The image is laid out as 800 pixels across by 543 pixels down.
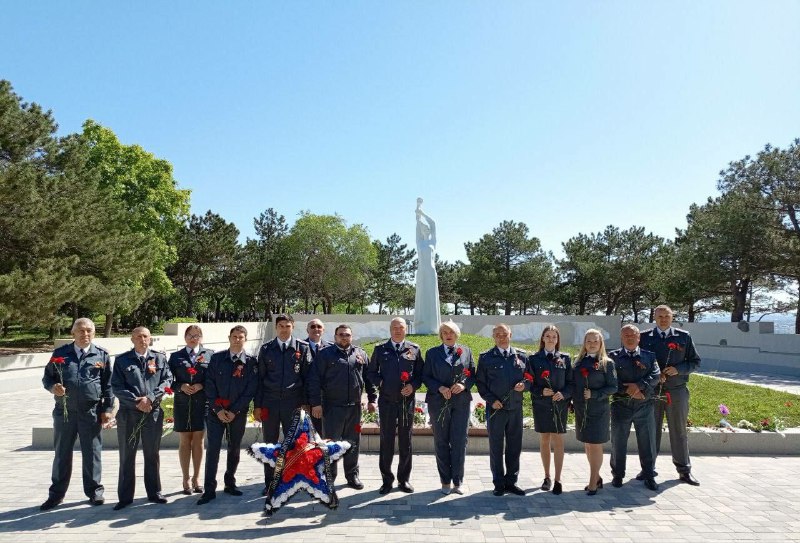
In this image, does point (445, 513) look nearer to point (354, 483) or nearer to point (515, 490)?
point (515, 490)

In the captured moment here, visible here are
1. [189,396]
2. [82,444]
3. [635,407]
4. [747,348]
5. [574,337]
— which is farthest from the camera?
[574,337]

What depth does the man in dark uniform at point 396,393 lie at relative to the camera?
201 inches

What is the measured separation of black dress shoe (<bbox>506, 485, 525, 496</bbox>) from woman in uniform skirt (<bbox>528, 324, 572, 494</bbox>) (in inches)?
11.2

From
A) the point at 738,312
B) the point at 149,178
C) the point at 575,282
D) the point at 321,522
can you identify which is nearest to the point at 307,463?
the point at 321,522

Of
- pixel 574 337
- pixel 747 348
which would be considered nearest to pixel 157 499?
pixel 747 348

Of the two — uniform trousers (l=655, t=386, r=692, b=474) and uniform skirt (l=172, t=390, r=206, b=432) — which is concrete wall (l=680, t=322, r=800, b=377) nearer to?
uniform trousers (l=655, t=386, r=692, b=474)

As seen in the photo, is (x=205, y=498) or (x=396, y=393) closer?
(x=205, y=498)

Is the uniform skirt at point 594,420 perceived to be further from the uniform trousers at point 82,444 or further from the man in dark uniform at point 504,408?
the uniform trousers at point 82,444

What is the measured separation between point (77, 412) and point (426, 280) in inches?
645

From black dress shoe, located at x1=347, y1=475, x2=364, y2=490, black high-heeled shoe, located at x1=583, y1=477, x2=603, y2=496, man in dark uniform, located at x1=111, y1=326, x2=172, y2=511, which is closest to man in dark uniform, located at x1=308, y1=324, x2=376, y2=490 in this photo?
black dress shoe, located at x1=347, y1=475, x2=364, y2=490

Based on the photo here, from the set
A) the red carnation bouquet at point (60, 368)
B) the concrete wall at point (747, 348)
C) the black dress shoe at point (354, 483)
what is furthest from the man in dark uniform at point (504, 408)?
the concrete wall at point (747, 348)

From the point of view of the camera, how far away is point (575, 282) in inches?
1467

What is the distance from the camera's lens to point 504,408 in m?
5.04

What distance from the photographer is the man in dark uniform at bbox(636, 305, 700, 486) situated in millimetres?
5490
